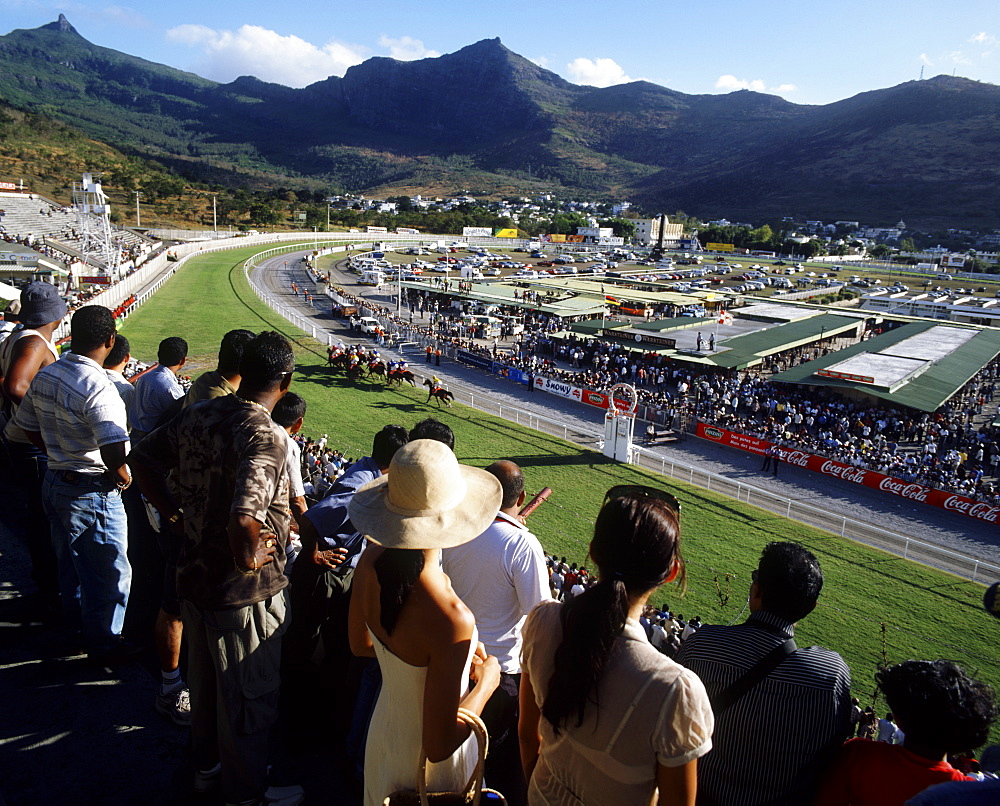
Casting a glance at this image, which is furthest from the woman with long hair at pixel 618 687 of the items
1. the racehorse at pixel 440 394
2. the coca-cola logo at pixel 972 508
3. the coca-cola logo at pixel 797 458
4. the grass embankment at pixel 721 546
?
the racehorse at pixel 440 394

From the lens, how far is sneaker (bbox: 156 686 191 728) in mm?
3879

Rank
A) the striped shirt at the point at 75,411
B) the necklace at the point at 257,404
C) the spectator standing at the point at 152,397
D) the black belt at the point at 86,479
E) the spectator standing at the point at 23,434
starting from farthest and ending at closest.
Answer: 1. the spectator standing at the point at 152,397
2. the spectator standing at the point at 23,434
3. the black belt at the point at 86,479
4. the striped shirt at the point at 75,411
5. the necklace at the point at 257,404

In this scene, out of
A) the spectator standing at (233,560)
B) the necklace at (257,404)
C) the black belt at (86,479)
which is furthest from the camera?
the black belt at (86,479)

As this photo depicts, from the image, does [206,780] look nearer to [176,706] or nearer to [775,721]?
[176,706]

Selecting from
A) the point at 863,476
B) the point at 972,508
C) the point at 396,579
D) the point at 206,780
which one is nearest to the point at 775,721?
the point at 396,579

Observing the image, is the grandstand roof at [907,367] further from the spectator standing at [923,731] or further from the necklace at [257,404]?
the necklace at [257,404]

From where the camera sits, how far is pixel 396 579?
2.26 m

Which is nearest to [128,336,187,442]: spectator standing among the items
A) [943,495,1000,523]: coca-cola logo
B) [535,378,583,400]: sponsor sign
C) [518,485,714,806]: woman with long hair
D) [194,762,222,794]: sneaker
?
[194,762,222,794]: sneaker

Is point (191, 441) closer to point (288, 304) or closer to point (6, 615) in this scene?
point (6, 615)

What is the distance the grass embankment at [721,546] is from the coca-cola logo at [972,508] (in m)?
4.40

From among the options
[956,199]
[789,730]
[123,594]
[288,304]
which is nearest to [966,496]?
[789,730]

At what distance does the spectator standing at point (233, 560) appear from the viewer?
3010 mm

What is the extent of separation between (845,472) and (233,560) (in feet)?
68.7

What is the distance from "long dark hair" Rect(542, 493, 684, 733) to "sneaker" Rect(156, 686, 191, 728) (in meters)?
2.87
